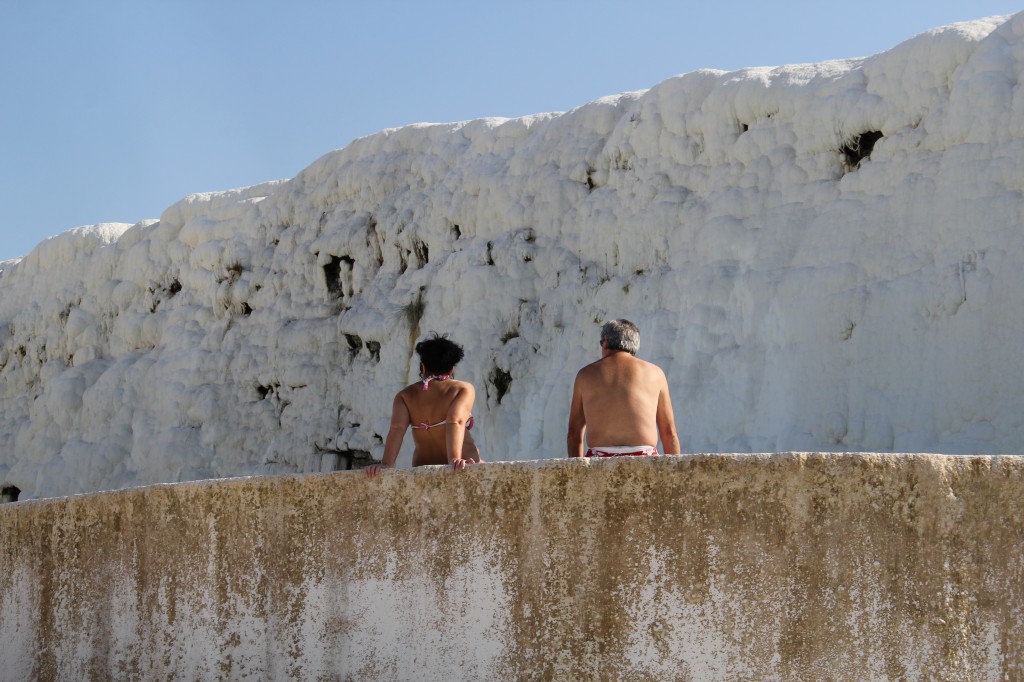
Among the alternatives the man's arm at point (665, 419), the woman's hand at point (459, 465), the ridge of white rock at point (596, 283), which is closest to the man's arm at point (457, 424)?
the woman's hand at point (459, 465)

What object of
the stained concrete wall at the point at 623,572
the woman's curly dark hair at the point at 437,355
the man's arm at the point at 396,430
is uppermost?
the woman's curly dark hair at the point at 437,355

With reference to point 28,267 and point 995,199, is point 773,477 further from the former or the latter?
point 28,267

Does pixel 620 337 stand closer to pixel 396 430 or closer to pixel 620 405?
pixel 620 405

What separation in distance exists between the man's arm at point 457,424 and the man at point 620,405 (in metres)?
0.38

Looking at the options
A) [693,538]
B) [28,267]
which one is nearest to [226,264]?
[28,267]

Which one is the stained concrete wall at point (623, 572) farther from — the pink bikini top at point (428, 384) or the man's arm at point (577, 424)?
the man's arm at point (577, 424)

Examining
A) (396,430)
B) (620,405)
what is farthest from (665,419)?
(396,430)

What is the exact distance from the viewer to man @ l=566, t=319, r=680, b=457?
13.5 ft

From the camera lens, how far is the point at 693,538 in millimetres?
3361

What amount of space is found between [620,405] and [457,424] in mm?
572

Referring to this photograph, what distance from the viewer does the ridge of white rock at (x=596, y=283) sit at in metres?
7.43

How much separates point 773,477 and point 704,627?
462 millimetres

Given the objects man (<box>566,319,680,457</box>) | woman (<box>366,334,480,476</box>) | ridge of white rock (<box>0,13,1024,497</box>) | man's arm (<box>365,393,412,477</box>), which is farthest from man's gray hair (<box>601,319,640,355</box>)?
ridge of white rock (<box>0,13,1024,497</box>)

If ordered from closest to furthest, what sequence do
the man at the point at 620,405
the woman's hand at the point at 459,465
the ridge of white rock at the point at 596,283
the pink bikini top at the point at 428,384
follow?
the woman's hand at the point at 459,465
the man at the point at 620,405
the pink bikini top at the point at 428,384
the ridge of white rock at the point at 596,283
